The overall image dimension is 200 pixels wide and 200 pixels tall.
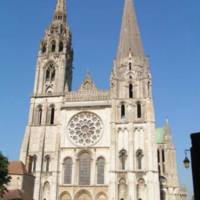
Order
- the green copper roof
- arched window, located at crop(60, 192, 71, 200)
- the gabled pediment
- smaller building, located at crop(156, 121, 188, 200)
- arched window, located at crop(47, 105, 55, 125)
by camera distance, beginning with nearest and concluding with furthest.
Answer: arched window, located at crop(60, 192, 71, 200)
arched window, located at crop(47, 105, 55, 125)
the gabled pediment
smaller building, located at crop(156, 121, 188, 200)
the green copper roof

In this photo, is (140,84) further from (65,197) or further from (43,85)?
(65,197)

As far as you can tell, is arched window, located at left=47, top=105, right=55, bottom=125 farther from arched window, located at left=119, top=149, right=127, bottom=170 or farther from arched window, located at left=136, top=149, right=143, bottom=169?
arched window, located at left=136, top=149, right=143, bottom=169

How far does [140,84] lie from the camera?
4447cm

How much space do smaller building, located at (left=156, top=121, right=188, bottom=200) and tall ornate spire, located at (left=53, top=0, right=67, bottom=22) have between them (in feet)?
91.1

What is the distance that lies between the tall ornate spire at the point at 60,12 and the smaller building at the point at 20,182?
25.2 m

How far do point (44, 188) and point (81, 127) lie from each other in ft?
29.7

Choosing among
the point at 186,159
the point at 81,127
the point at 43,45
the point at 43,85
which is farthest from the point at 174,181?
the point at 186,159

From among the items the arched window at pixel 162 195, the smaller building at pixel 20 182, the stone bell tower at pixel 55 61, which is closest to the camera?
the smaller building at pixel 20 182

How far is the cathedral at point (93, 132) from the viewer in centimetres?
3919

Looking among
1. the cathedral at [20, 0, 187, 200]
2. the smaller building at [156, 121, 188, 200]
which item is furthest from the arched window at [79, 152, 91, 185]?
the smaller building at [156, 121, 188, 200]

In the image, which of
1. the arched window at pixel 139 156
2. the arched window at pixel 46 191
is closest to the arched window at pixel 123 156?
the arched window at pixel 139 156

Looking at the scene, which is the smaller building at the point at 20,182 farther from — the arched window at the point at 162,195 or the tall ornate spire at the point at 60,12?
the tall ornate spire at the point at 60,12

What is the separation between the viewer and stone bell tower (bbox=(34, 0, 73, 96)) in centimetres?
4625

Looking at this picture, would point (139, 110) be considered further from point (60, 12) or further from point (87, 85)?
point (60, 12)
